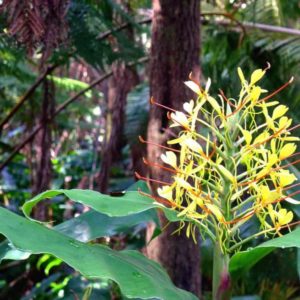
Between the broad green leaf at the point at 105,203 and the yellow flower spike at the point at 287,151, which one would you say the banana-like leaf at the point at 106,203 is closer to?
the broad green leaf at the point at 105,203

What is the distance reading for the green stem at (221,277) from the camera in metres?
0.90

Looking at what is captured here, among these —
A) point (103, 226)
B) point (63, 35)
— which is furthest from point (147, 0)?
point (103, 226)

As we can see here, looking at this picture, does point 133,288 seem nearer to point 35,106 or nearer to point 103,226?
point 103,226

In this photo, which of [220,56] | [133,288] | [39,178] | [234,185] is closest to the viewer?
[133,288]

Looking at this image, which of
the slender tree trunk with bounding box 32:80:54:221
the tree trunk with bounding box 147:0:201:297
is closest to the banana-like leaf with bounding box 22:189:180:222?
the tree trunk with bounding box 147:0:201:297

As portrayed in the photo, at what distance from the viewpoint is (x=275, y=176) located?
89 cm

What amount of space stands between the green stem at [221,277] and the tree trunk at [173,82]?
77cm

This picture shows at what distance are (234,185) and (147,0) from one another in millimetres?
2272

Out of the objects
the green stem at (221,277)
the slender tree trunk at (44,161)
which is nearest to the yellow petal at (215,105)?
the green stem at (221,277)

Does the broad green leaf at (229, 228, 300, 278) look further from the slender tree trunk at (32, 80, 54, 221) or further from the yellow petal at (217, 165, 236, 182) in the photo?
the slender tree trunk at (32, 80, 54, 221)

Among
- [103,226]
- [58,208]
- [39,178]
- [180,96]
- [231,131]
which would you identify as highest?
[231,131]

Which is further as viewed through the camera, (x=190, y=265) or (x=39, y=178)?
(x=39, y=178)

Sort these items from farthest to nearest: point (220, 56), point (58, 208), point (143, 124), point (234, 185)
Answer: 1. point (58, 208)
2. point (143, 124)
3. point (220, 56)
4. point (234, 185)

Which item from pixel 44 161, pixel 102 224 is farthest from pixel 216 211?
pixel 44 161
